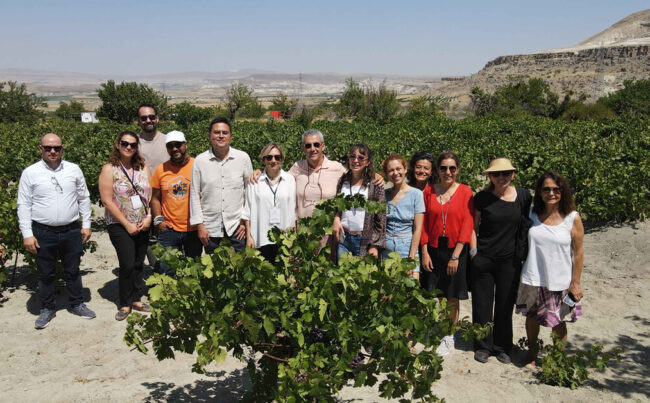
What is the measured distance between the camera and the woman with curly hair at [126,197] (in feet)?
15.2

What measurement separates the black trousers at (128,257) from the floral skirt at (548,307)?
12.2ft

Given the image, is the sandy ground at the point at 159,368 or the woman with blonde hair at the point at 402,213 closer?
the sandy ground at the point at 159,368

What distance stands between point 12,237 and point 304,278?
4.57 meters

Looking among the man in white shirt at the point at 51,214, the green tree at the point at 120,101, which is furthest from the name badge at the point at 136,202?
the green tree at the point at 120,101

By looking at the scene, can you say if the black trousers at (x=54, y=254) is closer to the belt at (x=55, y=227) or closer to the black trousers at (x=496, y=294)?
the belt at (x=55, y=227)

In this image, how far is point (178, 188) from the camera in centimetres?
455

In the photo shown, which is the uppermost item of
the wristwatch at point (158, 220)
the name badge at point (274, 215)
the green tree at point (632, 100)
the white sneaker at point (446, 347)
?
the green tree at point (632, 100)

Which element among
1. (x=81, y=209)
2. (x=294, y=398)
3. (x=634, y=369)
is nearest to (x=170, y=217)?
(x=81, y=209)

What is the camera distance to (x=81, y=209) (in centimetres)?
488

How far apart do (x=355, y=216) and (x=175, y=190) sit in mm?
1758

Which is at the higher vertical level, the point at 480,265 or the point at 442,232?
the point at 442,232

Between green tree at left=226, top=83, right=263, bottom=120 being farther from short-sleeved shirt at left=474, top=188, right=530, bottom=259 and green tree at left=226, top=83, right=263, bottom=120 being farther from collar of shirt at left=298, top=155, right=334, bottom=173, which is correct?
short-sleeved shirt at left=474, top=188, right=530, bottom=259

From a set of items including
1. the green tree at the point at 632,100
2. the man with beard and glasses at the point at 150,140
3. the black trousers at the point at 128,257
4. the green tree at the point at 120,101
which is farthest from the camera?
the green tree at the point at 120,101

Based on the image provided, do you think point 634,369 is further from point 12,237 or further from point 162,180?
point 12,237
